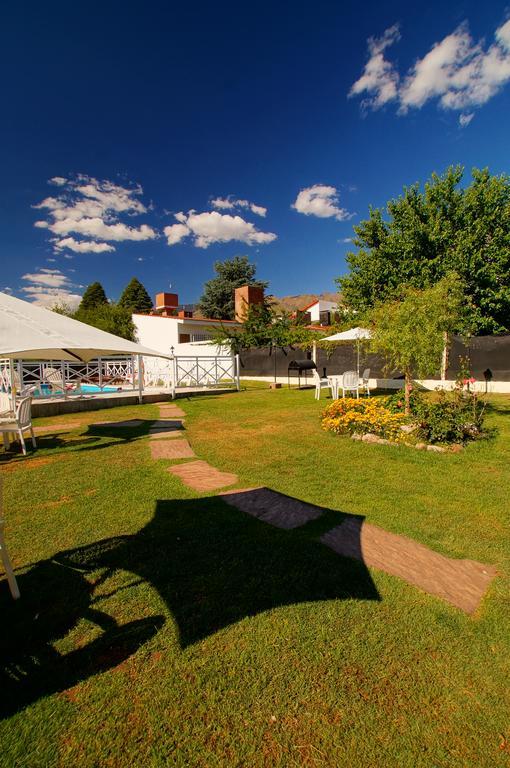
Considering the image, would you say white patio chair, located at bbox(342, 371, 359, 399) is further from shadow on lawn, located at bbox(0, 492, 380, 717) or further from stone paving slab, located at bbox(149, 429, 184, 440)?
shadow on lawn, located at bbox(0, 492, 380, 717)

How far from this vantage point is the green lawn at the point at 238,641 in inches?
52.3

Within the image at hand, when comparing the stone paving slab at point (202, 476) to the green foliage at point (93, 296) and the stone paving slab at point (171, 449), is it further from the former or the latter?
the green foliage at point (93, 296)

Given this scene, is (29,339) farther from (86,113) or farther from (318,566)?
(86,113)

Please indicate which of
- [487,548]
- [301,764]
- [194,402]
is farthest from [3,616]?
[194,402]

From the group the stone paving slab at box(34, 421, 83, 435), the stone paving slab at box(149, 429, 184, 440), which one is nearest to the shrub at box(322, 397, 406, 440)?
the stone paving slab at box(149, 429, 184, 440)

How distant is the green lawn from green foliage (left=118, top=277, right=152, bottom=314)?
2221 inches

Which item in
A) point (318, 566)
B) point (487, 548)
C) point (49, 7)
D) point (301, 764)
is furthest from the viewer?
point (49, 7)

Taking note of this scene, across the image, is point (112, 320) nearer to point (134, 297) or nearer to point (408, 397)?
point (134, 297)

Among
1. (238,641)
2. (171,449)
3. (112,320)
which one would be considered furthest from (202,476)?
(112,320)

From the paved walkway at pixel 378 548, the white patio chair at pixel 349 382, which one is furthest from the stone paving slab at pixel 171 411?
the paved walkway at pixel 378 548

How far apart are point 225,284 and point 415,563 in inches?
1778

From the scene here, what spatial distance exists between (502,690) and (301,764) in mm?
979

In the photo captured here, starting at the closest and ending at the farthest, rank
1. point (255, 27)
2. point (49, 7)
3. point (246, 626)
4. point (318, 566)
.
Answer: point (246, 626)
point (318, 566)
point (49, 7)
point (255, 27)

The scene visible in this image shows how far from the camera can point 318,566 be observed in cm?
240
